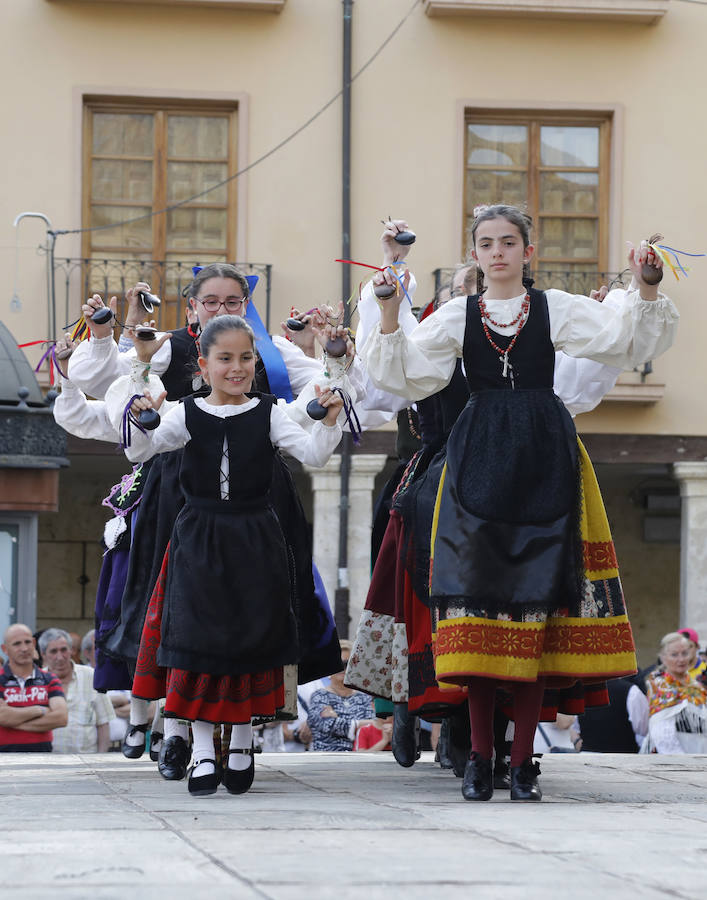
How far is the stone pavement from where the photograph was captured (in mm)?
2559

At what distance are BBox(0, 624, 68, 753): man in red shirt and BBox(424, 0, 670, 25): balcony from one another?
751cm

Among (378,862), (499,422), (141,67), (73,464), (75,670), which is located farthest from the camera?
(73,464)

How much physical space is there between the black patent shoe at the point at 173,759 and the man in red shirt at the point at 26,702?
108 inches

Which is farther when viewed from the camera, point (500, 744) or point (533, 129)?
point (533, 129)

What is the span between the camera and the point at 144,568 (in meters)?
4.99

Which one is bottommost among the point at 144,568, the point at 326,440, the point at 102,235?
the point at 144,568

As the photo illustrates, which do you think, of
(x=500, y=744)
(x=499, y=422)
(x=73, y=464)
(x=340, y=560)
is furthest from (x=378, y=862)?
(x=73, y=464)

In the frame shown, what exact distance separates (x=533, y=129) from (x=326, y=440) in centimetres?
954

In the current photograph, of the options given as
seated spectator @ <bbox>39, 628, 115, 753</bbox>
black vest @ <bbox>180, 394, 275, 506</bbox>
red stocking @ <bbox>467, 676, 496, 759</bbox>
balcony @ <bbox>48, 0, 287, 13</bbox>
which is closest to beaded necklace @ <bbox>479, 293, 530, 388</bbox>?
black vest @ <bbox>180, 394, 275, 506</bbox>

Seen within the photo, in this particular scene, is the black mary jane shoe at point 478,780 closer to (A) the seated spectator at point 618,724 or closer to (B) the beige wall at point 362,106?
(A) the seated spectator at point 618,724

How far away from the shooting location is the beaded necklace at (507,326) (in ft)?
14.4

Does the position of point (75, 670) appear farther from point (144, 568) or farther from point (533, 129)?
point (533, 129)

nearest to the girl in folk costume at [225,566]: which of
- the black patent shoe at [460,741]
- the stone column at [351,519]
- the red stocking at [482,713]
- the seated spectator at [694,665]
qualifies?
the red stocking at [482,713]

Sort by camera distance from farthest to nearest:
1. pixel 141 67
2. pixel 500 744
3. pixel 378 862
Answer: pixel 141 67 → pixel 500 744 → pixel 378 862
